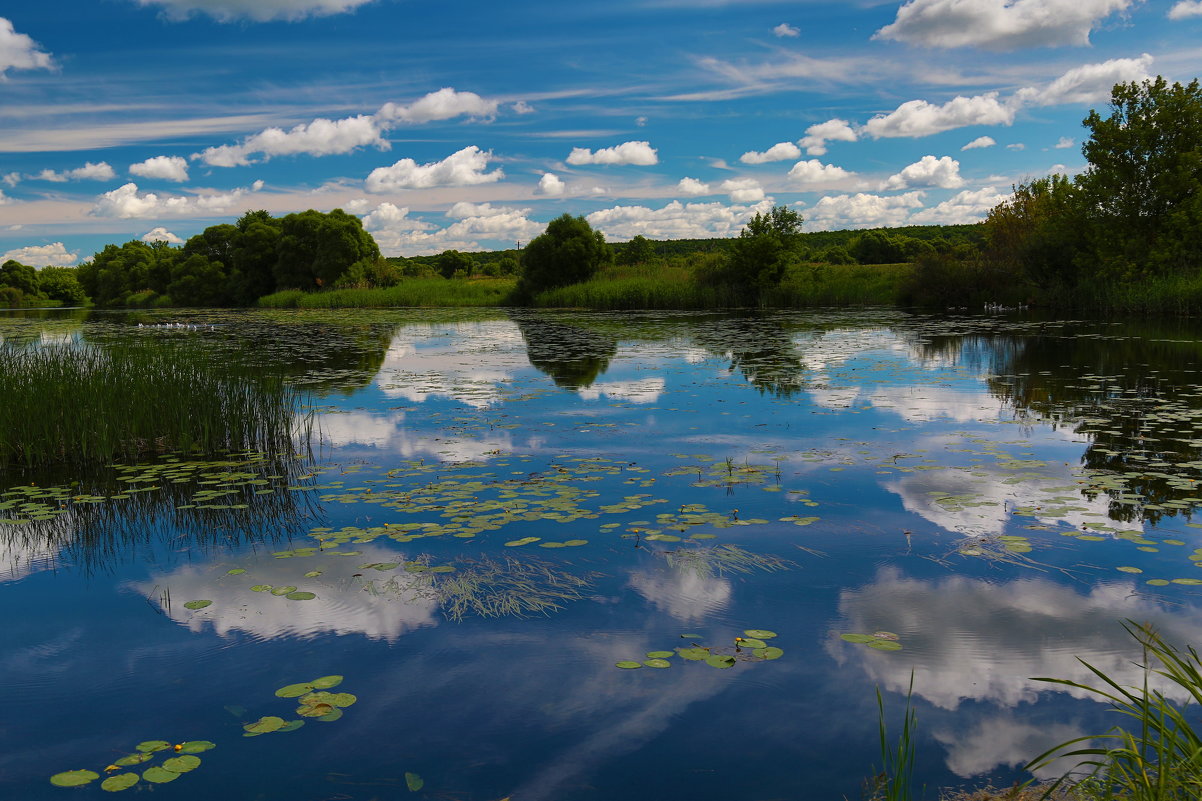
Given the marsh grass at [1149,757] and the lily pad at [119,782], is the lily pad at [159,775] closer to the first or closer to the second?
the lily pad at [119,782]

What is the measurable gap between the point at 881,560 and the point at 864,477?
207 centimetres

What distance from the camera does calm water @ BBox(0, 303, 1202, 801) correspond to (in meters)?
2.93

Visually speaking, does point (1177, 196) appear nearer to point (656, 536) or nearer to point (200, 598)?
point (656, 536)

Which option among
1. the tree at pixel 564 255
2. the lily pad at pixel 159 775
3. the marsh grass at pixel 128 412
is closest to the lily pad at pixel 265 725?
the lily pad at pixel 159 775

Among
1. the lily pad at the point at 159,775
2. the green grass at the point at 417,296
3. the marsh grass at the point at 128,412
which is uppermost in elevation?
the green grass at the point at 417,296

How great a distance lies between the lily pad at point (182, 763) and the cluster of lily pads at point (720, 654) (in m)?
1.68

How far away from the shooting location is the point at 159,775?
2779 millimetres

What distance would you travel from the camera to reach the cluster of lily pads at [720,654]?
3.49 m

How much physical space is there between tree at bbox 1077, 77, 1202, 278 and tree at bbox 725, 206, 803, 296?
12.3 m

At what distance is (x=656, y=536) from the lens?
5.21 m

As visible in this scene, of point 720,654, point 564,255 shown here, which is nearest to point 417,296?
point 564,255

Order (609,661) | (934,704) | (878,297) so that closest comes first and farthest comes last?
1. (934,704)
2. (609,661)
3. (878,297)

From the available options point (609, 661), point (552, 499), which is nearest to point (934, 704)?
point (609, 661)

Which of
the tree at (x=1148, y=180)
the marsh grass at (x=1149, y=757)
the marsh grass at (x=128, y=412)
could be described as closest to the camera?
the marsh grass at (x=1149, y=757)
